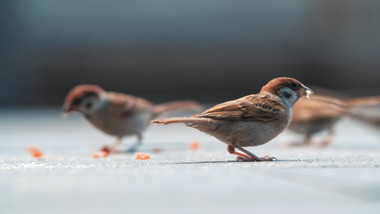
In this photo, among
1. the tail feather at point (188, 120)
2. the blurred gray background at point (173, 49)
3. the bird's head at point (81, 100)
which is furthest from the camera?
the blurred gray background at point (173, 49)

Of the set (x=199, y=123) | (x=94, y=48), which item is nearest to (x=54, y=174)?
(x=199, y=123)

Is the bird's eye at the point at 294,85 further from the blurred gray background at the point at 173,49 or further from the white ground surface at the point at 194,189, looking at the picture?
the blurred gray background at the point at 173,49

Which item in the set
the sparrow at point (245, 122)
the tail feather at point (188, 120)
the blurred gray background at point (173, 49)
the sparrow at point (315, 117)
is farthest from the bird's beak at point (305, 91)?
the blurred gray background at point (173, 49)

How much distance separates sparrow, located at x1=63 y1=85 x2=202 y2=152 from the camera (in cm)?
511

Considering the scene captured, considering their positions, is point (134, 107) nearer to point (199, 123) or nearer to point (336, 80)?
point (199, 123)

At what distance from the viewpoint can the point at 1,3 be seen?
1266 centimetres

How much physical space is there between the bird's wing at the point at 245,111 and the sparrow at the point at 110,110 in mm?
1759

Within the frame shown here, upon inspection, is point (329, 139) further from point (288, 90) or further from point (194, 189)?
point (194, 189)

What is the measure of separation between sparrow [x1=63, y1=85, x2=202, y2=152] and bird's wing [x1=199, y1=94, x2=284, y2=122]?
5.77 feet

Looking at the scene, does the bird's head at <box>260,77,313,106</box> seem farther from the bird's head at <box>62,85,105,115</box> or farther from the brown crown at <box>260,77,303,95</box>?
the bird's head at <box>62,85,105,115</box>

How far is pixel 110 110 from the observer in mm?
5336

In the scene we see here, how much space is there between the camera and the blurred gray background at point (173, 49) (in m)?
12.8

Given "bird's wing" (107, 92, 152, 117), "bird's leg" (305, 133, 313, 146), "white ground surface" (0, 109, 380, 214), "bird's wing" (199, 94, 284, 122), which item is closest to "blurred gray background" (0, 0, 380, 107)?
"bird's wing" (107, 92, 152, 117)

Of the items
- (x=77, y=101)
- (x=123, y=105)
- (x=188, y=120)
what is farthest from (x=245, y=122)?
(x=123, y=105)
